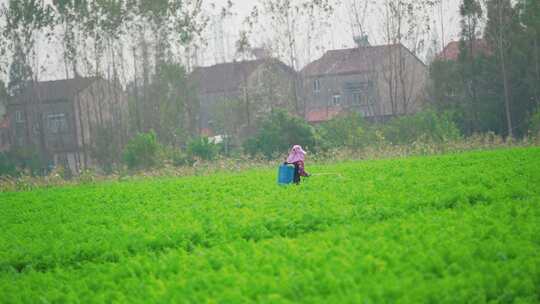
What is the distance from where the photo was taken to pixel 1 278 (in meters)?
7.55

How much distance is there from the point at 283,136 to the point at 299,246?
23.1m

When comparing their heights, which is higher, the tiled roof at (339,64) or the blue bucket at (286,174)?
the tiled roof at (339,64)

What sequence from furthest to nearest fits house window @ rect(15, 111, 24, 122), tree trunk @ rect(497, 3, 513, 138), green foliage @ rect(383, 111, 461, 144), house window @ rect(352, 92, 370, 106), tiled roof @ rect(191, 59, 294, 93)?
tiled roof @ rect(191, 59, 294, 93) → house window @ rect(15, 111, 24, 122) → house window @ rect(352, 92, 370, 106) → tree trunk @ rect(497, 3, 513, 138) → green foliage @ rect(383, 111, 461, 144)

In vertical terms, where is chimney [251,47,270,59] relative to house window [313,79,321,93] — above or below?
above

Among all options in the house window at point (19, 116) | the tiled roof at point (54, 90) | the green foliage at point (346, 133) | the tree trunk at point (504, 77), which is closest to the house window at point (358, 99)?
the tree trunk at point (504, 77)

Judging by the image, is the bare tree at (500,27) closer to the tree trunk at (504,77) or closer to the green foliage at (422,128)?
the tree trunk at (504,77)

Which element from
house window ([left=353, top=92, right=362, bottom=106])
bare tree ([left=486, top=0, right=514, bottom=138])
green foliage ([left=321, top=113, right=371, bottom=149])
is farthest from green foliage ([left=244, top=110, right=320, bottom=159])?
house window ([left=353, top=92, right=362, bottom=106])

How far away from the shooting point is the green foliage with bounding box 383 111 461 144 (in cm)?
2923

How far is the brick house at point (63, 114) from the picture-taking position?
44.7 metres

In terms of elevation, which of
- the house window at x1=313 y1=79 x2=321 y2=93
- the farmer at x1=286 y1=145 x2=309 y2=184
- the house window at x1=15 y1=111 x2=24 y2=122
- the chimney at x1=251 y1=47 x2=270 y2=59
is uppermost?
the chimney at x1=251 y1=47 x2=270 y2=59

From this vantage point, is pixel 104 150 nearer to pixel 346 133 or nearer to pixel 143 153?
pixel 143 153

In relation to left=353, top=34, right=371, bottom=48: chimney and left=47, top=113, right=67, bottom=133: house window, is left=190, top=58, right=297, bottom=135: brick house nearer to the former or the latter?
left=353, top=34, right=371, bottom=48: chimney

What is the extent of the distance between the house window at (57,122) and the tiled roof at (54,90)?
1.33m

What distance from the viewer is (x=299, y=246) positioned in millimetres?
7406
